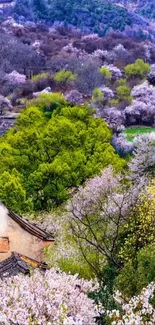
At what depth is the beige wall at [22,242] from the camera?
24.7 meters

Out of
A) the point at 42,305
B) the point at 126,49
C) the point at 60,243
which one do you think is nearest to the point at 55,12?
the point at 126,49

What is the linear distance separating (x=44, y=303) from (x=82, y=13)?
144185 mm

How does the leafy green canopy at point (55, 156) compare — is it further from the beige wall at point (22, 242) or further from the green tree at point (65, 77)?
the green tree at point (65, 77)

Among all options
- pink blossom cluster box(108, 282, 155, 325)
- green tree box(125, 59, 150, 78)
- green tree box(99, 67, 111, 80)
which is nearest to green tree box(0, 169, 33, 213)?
pink blossom cluster box(108, 282, 155, 325)

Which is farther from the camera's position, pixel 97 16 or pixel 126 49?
pixel 97 16

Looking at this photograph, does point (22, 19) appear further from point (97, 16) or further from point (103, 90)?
point (103, 90)

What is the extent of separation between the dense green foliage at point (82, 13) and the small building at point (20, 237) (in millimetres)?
124238

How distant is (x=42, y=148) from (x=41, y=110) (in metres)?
5.53

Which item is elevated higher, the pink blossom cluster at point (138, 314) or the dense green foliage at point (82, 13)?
the dense green foliage at point (82, 13)

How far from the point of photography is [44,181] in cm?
3247

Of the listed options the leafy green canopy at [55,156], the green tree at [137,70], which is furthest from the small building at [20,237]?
the green tree at [137,70]

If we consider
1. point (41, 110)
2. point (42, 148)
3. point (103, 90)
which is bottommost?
point (42, 148)

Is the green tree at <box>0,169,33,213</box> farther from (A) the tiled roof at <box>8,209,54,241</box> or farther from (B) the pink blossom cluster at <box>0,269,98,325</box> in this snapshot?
(B) the pink blossom cluster at <box>0,269,98,325</box>

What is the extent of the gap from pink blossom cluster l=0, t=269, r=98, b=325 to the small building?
9.38 m
